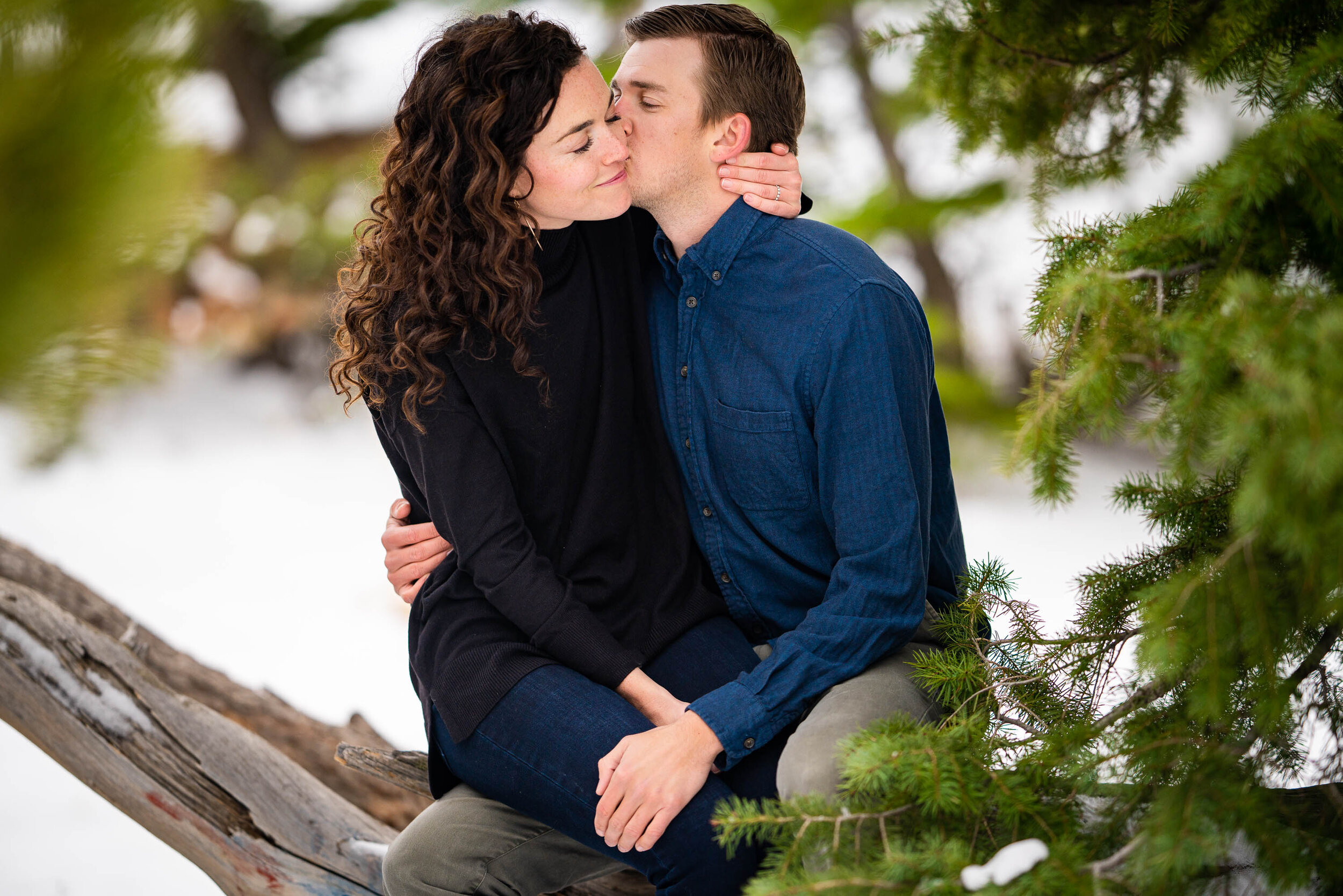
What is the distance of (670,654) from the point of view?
4.58 ft

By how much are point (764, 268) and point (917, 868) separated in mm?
784

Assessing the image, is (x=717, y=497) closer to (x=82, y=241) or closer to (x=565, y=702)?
(x=565, y=702)

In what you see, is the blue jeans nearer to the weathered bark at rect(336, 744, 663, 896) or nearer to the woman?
the woman

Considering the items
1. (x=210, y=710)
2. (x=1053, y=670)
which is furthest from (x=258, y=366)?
(x=1053, y=670)

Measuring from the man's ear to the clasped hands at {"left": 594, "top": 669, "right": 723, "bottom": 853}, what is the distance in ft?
2.48

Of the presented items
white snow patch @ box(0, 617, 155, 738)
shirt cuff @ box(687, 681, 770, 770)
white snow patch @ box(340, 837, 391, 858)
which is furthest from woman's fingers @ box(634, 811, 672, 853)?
white snow patch @ box(0, 617, 155, 738)

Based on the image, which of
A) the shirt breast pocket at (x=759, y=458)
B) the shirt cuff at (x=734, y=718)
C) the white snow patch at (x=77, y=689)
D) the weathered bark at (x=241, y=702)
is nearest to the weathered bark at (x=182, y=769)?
the white snow patch at (x=77, y=689)

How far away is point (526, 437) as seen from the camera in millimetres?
1396

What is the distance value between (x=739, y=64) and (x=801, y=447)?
1.78 ft

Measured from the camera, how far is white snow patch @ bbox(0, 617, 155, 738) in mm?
1712

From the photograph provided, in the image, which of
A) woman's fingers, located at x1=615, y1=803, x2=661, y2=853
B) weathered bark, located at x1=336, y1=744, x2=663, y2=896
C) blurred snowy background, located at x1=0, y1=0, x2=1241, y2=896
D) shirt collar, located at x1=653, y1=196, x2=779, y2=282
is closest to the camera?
woman's fingers, located at x1=615, y1=803, x2=661, y2=853

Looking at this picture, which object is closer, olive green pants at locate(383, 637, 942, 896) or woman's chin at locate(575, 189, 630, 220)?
olive green pants at locate(383, 637, 942, 896)

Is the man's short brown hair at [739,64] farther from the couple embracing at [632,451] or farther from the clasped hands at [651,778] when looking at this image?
the clasped hands at [651,778]

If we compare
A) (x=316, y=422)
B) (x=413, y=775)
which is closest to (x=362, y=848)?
(x=413, y=775)
